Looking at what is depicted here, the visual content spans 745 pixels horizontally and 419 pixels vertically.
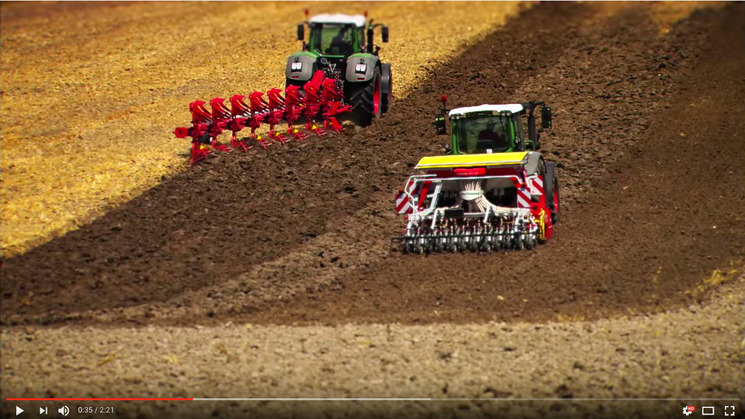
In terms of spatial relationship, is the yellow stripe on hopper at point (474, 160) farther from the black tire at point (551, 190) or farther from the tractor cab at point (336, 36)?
the tractor cab at point (336, 36)

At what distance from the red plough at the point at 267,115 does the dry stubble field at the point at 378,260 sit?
542mm

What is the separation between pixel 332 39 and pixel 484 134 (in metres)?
6.51

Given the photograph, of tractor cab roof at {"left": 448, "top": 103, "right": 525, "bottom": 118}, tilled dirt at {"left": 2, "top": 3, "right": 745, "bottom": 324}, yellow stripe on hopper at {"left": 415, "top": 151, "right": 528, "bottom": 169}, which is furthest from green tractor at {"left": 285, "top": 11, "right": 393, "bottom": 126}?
yellow stripe on hopper at {"left": 415, "top": 151, "right": 528, "bottom": 169}

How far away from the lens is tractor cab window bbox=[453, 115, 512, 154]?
47.4ft

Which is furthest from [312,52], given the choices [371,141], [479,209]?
[479,209]

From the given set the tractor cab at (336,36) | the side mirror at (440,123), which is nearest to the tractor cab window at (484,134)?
the side mirror at (440,123)

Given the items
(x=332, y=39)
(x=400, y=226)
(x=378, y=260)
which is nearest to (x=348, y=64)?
(x=332, y=39)

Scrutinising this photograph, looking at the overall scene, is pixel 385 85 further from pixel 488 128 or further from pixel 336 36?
pixel 488 128

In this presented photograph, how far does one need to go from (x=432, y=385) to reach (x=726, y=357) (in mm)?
3073

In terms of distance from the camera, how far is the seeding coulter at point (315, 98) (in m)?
17.8

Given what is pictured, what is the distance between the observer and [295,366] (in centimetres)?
997

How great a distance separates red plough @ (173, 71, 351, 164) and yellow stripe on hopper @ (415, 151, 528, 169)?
5108 millimetres

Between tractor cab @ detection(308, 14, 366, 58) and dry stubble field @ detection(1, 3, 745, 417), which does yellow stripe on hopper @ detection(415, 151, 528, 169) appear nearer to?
dry stubble field @ detection(1, 3, 745, 417)

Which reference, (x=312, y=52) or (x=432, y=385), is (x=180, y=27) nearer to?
(x=312, y=52)
